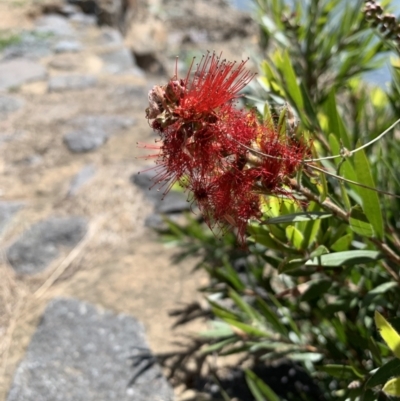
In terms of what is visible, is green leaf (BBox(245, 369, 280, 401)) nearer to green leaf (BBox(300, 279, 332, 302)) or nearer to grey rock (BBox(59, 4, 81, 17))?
green leaf (BBox(300, 279, 332, 302))

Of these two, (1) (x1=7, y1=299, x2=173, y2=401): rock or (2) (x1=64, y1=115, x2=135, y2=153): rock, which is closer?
(1) (x1=7, y1=299, x2=173, y2=401): rock

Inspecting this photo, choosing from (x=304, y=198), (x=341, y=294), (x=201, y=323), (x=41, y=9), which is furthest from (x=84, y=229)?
(x=41, y=9)

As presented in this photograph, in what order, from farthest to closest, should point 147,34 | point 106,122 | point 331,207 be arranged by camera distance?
point 147,34 < point 106,122 < point 331,207

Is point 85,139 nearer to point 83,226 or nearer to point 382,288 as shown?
point 83,226

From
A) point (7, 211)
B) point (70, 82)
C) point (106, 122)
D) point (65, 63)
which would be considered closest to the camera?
point (7, 211)

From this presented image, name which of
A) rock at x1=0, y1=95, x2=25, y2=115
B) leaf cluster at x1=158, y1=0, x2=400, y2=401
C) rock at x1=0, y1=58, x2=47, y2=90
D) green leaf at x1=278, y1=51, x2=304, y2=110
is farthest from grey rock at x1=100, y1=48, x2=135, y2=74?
green leaf at x1=278, y1=51, x2=304, y2=110

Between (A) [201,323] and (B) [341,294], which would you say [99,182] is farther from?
(B) [341,294]

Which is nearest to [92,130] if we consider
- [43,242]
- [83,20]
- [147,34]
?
[43,242]
